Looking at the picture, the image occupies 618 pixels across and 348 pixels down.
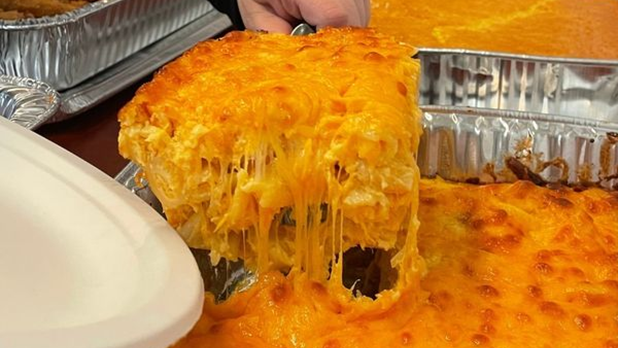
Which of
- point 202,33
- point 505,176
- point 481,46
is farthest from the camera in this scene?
point 202,33

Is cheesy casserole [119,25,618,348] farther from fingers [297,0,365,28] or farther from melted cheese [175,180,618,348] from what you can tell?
fingers [297,0,365,28]

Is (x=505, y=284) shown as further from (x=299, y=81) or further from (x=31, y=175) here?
(x=31, y=175)

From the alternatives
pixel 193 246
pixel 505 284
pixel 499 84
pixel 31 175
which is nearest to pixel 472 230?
pixel 505 284

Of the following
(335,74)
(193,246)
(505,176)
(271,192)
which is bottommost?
(505,176)

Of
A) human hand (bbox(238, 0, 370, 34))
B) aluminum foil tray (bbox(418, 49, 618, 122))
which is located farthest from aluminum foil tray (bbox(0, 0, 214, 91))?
aluminum foil tray (bbox(418, 49, 618, 122))

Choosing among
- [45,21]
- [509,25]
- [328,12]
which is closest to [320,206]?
[328,12]

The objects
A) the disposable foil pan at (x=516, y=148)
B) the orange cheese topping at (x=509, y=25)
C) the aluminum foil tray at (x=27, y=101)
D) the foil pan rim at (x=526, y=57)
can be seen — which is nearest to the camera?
the disposable foil pan at (x=516, y=148)

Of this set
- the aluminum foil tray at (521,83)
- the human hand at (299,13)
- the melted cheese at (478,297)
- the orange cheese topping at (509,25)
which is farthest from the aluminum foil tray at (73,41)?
the melted cheese at (478,297)

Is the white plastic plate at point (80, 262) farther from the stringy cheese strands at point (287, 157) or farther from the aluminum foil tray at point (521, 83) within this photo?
the aluminum foil tray at point (521, 83)
